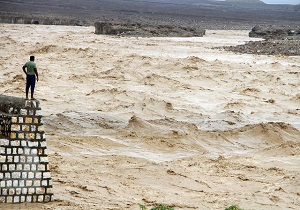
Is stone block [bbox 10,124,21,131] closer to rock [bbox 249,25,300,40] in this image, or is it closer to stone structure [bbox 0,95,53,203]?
stone structure [bbox 0,95,53,203]

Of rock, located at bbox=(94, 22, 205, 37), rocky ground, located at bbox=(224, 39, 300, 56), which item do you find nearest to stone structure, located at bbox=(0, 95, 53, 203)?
rocky ground, located at bbox=(224, 39, 300, 56)

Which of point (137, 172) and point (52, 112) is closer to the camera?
point (137, 172)

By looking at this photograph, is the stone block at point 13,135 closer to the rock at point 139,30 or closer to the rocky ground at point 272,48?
the rocky ground at point 272,48

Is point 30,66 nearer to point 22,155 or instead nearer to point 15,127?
point 15,127

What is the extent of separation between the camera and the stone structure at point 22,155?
10062 millimetres

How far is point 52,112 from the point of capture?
18250 millimetres

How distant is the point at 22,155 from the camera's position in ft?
33.3

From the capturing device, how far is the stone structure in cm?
1006

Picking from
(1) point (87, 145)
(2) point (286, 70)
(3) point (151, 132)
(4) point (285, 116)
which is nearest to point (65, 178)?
(1) point (87, 145)

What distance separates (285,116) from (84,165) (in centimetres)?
777

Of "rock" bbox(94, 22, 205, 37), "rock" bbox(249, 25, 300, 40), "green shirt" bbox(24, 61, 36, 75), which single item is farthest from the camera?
"rock" bbox(249, 25, 300, 40)

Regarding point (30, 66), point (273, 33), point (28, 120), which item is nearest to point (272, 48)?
point (273, 33)

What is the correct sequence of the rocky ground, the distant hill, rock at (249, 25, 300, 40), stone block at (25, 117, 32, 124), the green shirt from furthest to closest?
1. the distant hill
2. rock at (249, 25, 300, 40)
3. the rocky ground
4. the green shirt
5. stone block at (25, 117, 32, 124)

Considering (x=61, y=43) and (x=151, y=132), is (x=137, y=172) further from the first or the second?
(x=61, y=43)
